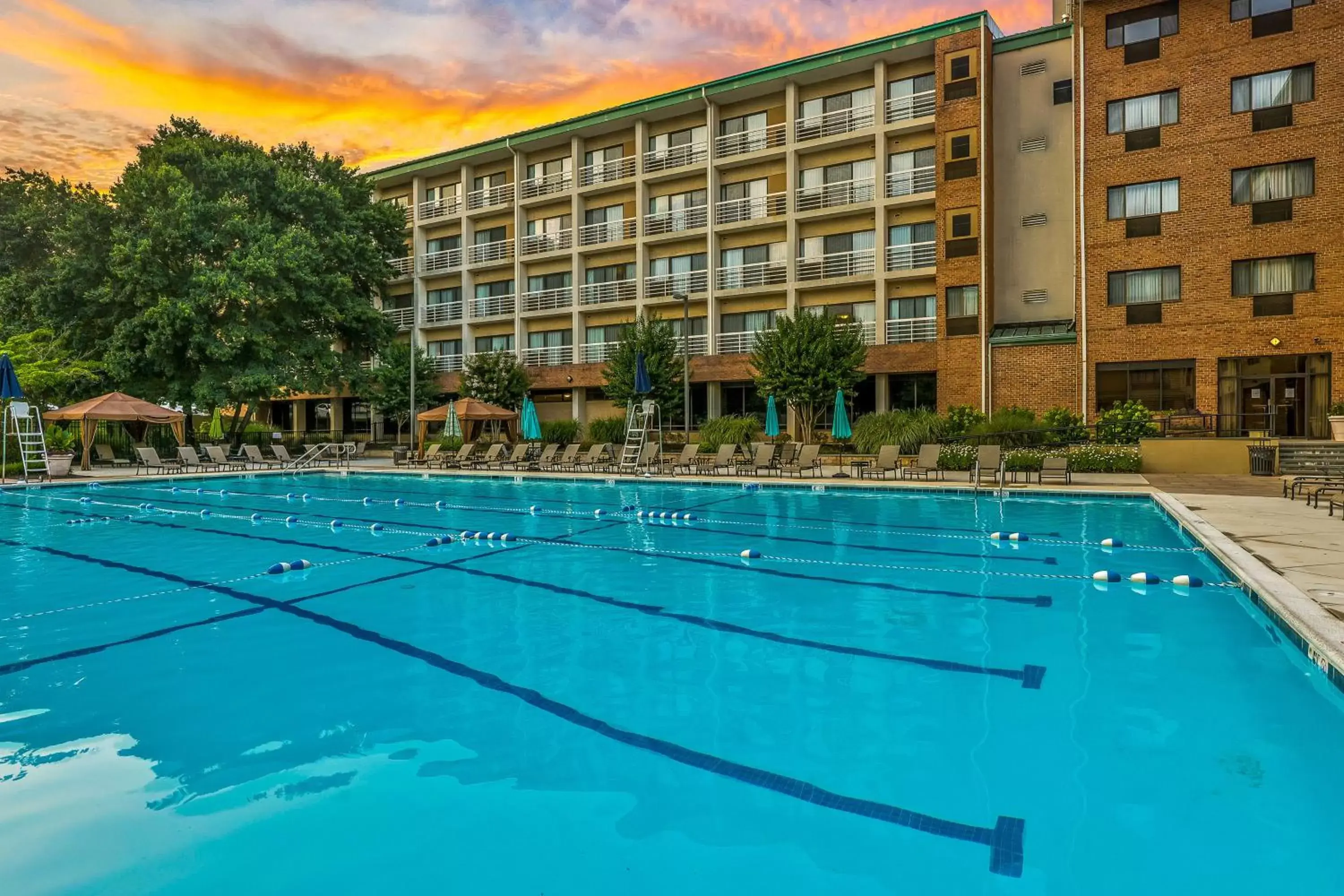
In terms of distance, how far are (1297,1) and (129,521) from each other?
106 feet

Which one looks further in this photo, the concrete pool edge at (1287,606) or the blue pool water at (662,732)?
the concrete pool edge at (1287,606)

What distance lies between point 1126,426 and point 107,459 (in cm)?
3226

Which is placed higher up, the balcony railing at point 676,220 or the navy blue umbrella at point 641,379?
the balcony railing at point 676,220

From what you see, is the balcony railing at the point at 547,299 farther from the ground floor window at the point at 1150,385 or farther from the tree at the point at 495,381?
the ground floor window at the point at 1150,385

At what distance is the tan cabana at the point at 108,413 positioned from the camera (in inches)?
909

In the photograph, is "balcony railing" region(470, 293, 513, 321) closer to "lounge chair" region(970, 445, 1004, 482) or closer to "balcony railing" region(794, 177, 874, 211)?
"balcony railing" region(794, 177, 874, 211)

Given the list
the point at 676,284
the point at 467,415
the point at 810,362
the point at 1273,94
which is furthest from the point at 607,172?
the point at 1273,94

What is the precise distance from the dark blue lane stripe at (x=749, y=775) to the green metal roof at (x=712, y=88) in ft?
93.8

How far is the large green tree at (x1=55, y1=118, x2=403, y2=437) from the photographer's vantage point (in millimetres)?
28172

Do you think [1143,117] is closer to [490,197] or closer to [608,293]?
[608,293]

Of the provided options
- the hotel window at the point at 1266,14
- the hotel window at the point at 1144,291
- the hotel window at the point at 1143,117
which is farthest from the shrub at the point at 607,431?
the hotel window at the point at 1266,14

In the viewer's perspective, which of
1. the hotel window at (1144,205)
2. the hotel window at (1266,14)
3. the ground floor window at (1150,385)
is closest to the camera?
the hotel window at (1266,14)

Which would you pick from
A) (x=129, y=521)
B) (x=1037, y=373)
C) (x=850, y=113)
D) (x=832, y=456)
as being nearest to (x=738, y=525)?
(x=129, y=521)

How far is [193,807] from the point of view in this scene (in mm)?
3777
